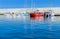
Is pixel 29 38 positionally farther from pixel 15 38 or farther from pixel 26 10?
pixel 26 10

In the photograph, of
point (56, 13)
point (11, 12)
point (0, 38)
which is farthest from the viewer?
point (11, 12)

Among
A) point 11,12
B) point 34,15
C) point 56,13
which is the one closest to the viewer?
point 34,15

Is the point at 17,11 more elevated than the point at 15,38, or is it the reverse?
the point at 17,11

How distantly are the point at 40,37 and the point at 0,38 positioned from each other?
8.72ft

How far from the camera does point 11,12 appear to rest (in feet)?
225

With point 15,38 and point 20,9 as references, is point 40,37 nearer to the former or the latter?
point 15,38

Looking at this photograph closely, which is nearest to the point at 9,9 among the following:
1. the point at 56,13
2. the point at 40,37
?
the point at 56,13

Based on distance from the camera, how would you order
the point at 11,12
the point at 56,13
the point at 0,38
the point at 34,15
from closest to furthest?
the point at 0,38 < the point at 34,15 < the point at 56,13 < the point at 11,12

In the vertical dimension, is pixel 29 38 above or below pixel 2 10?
below

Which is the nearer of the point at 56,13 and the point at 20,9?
the point at 56,13

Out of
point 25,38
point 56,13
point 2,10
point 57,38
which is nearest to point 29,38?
point 25,38

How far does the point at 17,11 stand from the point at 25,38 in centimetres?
5603

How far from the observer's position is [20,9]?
69.5m

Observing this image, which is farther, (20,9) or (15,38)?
(20,9)
